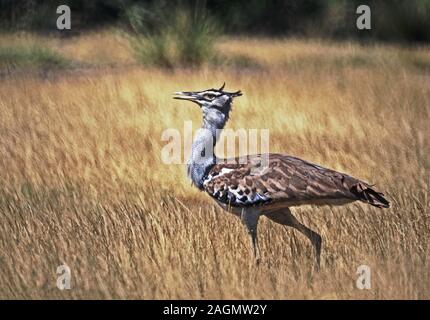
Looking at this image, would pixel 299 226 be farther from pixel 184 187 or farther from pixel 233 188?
pixel 184 187

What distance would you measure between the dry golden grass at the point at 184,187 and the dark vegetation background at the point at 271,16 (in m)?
4.69

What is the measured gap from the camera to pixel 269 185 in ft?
19.5

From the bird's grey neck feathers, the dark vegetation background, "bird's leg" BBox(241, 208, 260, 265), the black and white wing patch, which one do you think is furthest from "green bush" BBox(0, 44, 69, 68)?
"bird's leg" BBox(241, 208, 260, 265)

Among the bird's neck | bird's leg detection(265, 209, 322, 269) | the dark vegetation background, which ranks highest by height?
the dark vegetation background

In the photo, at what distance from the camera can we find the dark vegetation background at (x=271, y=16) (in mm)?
20344

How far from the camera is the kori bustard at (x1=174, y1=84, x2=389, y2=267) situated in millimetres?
5902

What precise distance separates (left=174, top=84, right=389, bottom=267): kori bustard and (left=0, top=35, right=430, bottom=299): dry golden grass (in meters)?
0.26

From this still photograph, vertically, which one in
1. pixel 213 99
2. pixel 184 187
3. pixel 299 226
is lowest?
pixel 299 226

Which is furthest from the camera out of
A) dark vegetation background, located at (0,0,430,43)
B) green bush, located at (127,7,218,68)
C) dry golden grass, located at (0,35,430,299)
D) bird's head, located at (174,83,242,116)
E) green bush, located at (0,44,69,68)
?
dark vegetation background, located at (0,0,430,43)

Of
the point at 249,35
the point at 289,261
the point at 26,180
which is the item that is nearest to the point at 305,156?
the point at 26,180

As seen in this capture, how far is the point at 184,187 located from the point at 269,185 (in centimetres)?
298

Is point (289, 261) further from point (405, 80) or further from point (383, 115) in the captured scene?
point (405, 80)

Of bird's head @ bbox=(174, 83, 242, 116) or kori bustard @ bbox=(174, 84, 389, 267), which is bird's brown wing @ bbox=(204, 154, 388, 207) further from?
bird's head @ bbox=(174, 83, 242, 116)

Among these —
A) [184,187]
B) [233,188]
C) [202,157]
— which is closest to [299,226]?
[233,188]
